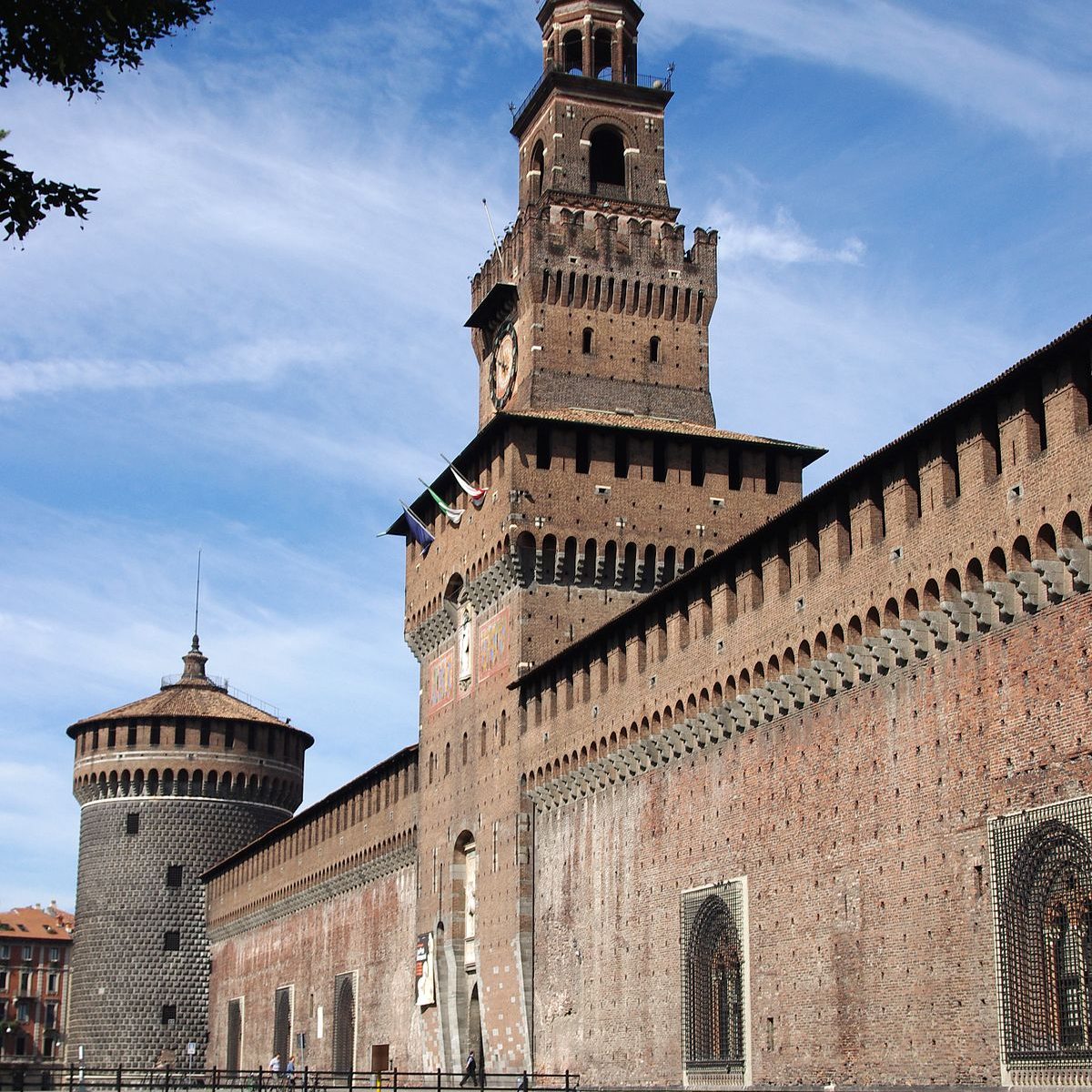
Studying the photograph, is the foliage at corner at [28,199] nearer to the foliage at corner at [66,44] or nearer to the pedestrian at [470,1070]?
the foliage at corner at [66,44]

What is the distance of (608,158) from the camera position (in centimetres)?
4534

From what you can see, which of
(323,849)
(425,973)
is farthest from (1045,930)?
(323,849)

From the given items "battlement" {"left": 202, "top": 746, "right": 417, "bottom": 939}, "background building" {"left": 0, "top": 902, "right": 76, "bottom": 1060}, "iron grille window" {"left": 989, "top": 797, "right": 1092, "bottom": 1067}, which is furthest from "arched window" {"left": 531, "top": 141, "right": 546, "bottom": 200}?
"background building" {"left": 0, "top": 902, "right": 76, "bottom": 1060}

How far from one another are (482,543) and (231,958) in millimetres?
29897

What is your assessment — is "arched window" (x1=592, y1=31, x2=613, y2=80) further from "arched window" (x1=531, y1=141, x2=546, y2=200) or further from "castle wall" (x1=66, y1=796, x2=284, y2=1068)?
"castle wall" (x1=66, y1=796, x2=284, y2=1068)

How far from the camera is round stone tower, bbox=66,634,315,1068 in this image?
6369 centimetres

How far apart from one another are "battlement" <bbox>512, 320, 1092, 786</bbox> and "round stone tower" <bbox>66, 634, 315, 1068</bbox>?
35453 mm

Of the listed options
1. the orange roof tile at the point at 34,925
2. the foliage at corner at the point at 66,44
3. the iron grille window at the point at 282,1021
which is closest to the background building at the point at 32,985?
the orange roof tile at the point at 34,925

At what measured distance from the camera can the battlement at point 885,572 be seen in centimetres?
2080

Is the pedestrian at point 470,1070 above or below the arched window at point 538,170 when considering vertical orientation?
below

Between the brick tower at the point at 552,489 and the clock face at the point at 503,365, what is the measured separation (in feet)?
0.30

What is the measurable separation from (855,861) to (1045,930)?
13.5ft

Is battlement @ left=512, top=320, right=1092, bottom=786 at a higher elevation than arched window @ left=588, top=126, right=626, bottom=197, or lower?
lower

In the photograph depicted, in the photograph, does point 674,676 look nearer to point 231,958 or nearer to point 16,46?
point 16,46
